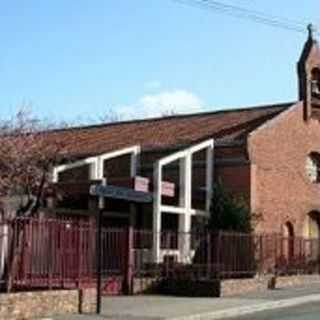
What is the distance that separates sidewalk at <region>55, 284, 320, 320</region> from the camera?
22172 millimetres

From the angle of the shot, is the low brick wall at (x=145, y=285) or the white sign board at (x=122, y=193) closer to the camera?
the white sign board at (x=122, y=193)

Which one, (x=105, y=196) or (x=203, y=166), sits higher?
(x=203, y=166)

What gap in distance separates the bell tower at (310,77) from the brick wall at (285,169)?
1.53ft

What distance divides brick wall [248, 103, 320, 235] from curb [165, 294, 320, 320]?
34.5ft

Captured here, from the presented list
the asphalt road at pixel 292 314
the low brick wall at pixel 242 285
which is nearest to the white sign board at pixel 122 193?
the low brick wall at pixel 242 285

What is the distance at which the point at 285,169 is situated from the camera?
41531mm

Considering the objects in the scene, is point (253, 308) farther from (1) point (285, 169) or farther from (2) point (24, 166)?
(1) point (285, 169)

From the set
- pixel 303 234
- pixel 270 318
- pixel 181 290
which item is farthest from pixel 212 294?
pixel 303 234

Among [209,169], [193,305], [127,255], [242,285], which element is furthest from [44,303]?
[209,169]

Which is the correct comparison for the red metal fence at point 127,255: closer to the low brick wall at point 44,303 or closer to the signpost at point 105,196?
the signpost at point 105,196

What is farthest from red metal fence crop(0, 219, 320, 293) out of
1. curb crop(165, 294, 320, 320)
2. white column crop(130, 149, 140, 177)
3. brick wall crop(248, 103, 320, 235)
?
white column crop(130, 149, 140, 177)

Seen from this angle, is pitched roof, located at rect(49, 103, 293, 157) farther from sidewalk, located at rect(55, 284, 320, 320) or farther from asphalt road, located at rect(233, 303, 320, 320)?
asphalt road, located at rect(233, 303, 320, 320)

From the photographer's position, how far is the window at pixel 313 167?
1724 inches

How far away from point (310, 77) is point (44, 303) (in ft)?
82.9
